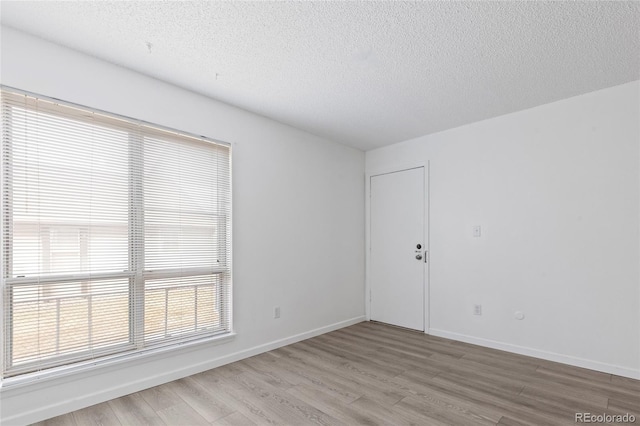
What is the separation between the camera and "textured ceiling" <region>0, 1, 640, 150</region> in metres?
1.95

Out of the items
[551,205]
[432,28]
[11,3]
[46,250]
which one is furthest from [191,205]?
[551,205]

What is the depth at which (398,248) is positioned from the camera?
4535mm

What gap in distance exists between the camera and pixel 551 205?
3.27m

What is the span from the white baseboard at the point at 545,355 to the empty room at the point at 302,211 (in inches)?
0.8

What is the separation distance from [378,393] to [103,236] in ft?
8.01

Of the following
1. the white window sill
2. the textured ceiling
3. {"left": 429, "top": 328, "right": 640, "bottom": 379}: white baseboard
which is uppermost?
the textured ceiling

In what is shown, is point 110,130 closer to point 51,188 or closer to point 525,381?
point 51,188

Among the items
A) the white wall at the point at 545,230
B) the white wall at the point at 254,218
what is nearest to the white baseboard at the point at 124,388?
the white wall at the point at 254,218

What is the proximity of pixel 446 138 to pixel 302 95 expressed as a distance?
79.4 inches

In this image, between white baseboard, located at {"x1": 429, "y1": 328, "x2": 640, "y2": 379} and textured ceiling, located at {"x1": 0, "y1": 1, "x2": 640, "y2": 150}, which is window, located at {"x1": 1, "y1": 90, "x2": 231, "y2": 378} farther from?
white baseboard, located at {"x1": 429, "y1": 328, "x2": 640, "y2": 379}

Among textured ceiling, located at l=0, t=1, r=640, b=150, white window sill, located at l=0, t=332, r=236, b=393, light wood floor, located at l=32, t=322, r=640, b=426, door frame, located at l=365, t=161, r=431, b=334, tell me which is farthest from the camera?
door frame, located at l=365, t=161, r=431, b=334

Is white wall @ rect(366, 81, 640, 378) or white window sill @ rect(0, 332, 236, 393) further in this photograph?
white wall @ rect(366, 81, 640, 378)

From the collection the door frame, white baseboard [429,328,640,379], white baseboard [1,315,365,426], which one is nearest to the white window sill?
white baseboard [1,315,365,426]

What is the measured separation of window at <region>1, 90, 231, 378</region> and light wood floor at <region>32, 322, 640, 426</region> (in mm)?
499
